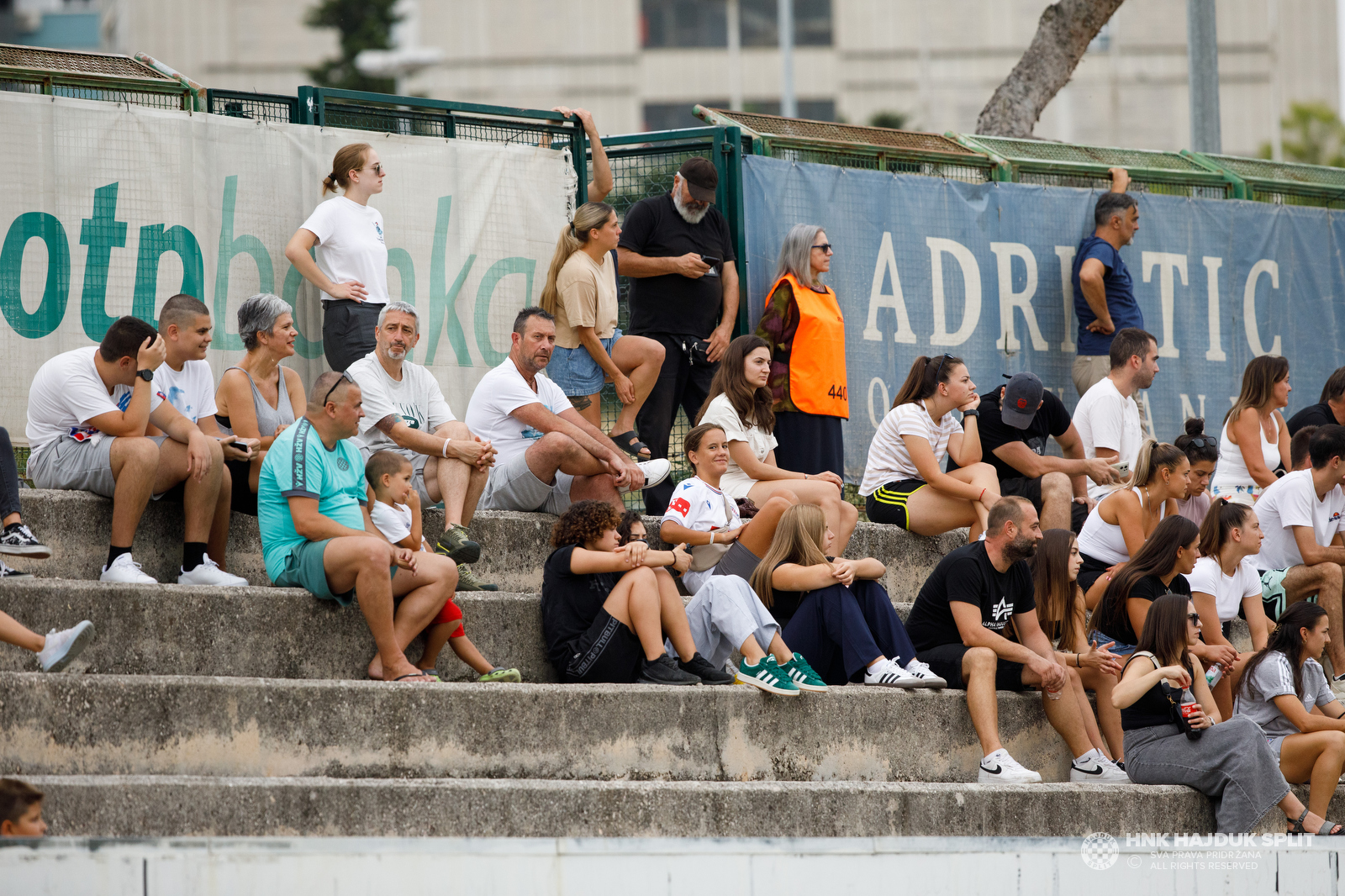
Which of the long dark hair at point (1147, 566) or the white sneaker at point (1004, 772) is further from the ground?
the long dark hair at point (1147, 566)

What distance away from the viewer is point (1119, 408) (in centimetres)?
876

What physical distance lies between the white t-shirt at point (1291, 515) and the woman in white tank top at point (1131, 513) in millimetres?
694

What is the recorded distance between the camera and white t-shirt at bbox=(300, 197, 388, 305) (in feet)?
25.3

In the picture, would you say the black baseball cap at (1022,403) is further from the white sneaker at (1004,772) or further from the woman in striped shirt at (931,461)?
the white sneaker at (1004,772)

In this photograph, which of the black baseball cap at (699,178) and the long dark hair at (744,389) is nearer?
the long dark hair at (744,389)

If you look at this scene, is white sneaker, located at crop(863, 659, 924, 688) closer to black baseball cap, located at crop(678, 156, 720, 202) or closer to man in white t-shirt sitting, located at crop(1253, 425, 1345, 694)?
man in white t-shirt sitting, located at crop(1253, 425, 1345, 694)

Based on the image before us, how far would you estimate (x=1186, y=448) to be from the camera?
341 inches

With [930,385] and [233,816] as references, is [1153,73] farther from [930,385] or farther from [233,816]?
[233,816]

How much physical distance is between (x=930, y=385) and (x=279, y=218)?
353cm

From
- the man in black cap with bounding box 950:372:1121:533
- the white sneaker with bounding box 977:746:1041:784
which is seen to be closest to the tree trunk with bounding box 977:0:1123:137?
the man in black cap with bounding box 950:372:1121:533

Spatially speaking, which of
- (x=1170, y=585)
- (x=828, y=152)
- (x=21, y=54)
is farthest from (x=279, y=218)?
(x=1170, y=585)

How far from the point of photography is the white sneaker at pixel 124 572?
5.98 m

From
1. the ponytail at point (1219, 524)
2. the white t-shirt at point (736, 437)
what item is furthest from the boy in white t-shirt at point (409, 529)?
the ponytail at point (1219, 524)

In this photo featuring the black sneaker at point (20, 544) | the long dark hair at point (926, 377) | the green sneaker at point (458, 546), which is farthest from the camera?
the long dark hair at point (926, 377)
